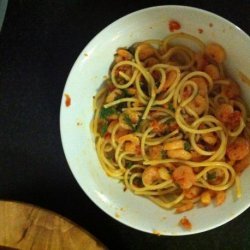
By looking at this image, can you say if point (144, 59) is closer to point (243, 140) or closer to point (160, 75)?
point (160, 75)

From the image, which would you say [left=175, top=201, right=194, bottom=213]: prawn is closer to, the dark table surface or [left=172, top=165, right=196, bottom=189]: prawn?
[left=172, top=165, right=196, bottom=189]: prawn

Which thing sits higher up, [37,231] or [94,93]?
[94,93]

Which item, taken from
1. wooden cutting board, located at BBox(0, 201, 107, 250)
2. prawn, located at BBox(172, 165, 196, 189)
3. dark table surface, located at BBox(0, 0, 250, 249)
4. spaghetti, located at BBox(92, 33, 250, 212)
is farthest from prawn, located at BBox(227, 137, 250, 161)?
wooden cutting board, located at BBox(0, 201, 107, 250)

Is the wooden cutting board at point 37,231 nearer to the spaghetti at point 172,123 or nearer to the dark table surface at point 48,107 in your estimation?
the dark table surface at point 48,107

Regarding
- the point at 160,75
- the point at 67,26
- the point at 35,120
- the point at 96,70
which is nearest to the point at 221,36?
the point at 160,75

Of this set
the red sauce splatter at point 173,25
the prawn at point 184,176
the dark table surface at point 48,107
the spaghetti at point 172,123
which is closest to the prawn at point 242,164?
the spaghetti at point 172,123

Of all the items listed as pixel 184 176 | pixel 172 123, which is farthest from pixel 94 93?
pixel 184 176

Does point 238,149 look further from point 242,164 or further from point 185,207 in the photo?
point 185,207

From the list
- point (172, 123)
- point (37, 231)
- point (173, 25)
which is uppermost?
point (173, 25)

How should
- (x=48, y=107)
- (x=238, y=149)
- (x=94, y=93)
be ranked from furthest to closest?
1. (x=48, y=107)
2. (x=94, y=93)
3. (x=238, y=149)
